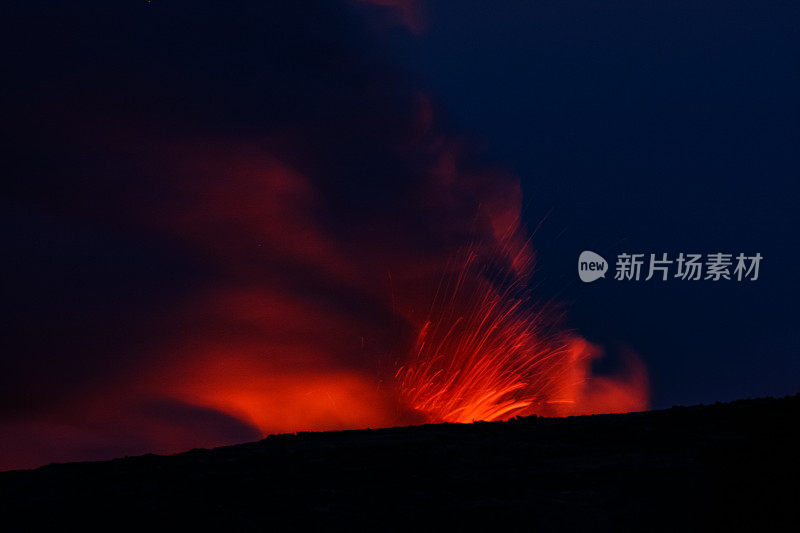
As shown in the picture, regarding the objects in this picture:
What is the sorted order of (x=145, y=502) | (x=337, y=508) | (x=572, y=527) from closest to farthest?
1. (x=572, y=527)
2. (x=337, y=508)
3. (x=145, y=502)

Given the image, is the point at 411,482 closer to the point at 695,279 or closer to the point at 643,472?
the point at 643,472

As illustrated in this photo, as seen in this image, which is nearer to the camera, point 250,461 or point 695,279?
point 250,461

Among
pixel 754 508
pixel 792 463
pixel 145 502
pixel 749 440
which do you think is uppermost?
pixel 749 440

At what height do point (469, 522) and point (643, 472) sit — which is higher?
point (643, 472)

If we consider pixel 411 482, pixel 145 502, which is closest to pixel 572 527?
pixel 411 482

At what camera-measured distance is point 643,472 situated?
950 centimetres

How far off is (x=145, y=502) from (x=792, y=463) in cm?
759

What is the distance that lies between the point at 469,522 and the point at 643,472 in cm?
258

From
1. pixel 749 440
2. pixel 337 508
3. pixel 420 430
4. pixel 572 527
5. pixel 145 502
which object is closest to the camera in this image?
pixel 572 527

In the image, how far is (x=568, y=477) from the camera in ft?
31.4

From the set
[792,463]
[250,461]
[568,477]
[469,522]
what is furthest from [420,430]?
[792,463]

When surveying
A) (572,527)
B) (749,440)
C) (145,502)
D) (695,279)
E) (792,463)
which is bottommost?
(145,502)

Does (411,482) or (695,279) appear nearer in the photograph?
(411,482)

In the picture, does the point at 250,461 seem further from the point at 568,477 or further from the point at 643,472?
the point at 643,472
